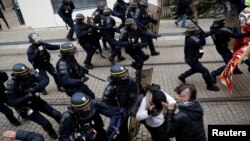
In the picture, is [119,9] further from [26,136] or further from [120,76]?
[26,136]

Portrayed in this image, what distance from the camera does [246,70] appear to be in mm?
8375

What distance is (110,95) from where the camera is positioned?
484cm

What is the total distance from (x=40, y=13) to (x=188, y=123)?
531 inches

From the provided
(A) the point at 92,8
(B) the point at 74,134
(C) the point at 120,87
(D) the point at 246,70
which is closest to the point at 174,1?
(A) the point at 92,8

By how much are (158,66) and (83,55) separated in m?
→ 3.32

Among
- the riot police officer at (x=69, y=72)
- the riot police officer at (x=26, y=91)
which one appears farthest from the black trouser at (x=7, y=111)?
the riot police officer at (x=69, y=72)

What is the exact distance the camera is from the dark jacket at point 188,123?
12.2ft

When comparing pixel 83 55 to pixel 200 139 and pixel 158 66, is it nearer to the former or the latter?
pixel 158 66

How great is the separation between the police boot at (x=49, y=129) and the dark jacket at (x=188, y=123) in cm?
300

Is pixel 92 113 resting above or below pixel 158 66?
above

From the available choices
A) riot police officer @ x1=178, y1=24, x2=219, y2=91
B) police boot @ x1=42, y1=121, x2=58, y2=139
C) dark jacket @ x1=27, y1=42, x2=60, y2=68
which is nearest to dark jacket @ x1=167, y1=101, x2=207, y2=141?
police boot @ x1=42, y1=121, x2=58, y2=139

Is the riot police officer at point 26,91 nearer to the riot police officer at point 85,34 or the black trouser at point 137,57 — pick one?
the black trouser at point 137,57

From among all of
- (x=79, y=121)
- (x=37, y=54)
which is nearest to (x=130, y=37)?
(x=37, y=54)

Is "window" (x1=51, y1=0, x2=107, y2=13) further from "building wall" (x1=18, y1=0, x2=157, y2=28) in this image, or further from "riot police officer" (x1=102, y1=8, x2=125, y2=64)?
"riot police officer" (x1=102, y1=8, x2=125, y2=64)
